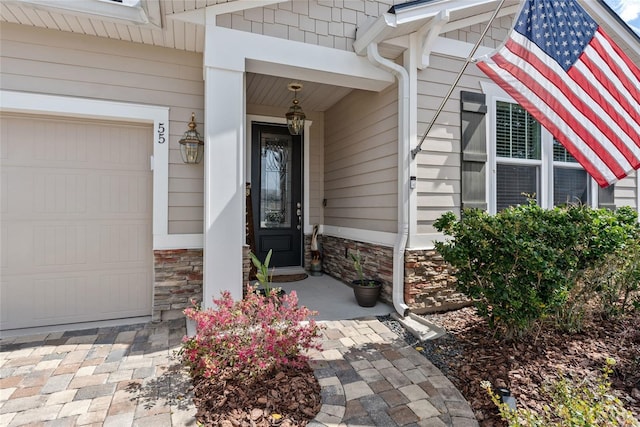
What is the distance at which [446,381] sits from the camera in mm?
2471

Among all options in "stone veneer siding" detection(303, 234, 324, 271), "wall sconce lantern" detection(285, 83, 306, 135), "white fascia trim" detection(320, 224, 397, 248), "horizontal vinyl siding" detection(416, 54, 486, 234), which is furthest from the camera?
"stone veneer siding" detection(303, 234, 324, 271)

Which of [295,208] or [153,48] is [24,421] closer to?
[153,48]

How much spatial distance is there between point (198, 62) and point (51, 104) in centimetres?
143

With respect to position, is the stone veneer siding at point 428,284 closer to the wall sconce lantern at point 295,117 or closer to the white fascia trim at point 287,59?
the white fascia trim at point 287,59

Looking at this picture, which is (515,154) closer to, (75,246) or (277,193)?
(277,193)

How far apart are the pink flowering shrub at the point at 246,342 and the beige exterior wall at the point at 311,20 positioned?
2654mm

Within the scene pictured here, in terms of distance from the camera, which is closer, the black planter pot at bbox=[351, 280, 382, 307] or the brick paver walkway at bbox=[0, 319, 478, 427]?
the brick paver walkway at bbox=[0, 319, 478, 427]

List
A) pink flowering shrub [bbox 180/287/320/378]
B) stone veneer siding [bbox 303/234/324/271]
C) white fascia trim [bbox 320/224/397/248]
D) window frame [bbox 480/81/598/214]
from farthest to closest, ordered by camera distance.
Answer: stone veneer siding [bbox 303/234/324/271] < window frame [bbox 480/81/598/214] < white fascia trim [bbox 320/224/397/248] < pink flowering shrub [bbox 180/287/320/378]

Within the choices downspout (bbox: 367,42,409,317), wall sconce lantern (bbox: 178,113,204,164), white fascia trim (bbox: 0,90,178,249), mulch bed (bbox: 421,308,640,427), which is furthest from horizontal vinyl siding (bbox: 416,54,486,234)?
white fascia trim (bbox: 0,90,178,249)

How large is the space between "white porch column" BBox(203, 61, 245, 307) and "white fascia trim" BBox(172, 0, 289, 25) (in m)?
0.43

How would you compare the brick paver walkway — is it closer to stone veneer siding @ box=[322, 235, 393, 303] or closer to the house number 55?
stone veneer siding @ box=[322, 235, 393, 303]

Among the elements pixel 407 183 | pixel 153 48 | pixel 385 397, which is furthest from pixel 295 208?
pixel 385 397

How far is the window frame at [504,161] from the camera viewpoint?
13.4ft

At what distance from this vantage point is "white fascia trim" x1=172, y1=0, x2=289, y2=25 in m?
3.04
